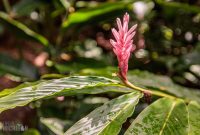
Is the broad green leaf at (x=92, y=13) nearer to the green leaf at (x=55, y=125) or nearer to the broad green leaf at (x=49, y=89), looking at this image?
the green leaf at (x=55, y=125)

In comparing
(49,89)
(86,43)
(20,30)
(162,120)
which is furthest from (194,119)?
(86,43)

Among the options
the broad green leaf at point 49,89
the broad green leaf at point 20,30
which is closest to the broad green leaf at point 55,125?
the broad green leaf at point 49,89

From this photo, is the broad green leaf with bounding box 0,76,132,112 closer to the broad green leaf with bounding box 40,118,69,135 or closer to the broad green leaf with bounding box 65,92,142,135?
the broad green leaf with bounding box 65,92,142,135

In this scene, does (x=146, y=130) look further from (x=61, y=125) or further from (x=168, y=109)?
(x=61, y=125)

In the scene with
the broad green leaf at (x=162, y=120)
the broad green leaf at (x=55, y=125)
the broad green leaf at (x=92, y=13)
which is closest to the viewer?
the broad green leaf at (x=162, y=120)

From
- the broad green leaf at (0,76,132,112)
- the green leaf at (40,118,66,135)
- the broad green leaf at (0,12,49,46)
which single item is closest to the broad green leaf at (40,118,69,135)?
the green leaf at (40,118,66,135)

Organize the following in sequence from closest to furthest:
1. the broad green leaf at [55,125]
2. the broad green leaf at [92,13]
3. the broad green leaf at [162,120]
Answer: the broad green leaf at [162,120], the broad green leaf at [55,125], the broad green leaf at [92,13]

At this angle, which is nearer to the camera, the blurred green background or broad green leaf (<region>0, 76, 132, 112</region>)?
broad green leaf (<region>0, 76, 132, 112</region>)
